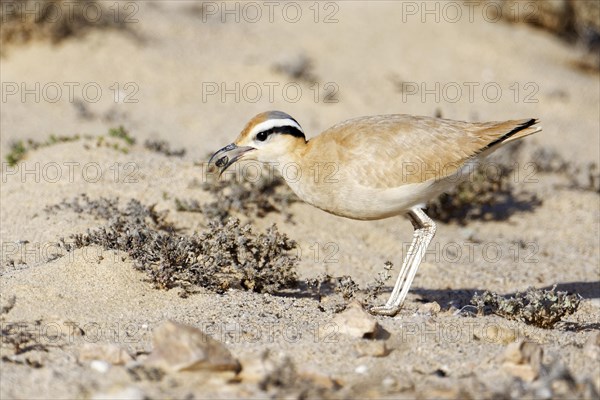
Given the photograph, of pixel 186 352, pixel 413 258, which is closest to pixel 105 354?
pixel 186 352

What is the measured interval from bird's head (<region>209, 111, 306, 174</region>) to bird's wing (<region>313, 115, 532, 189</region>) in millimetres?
243

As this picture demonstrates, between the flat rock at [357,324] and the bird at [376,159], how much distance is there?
1.03 metres

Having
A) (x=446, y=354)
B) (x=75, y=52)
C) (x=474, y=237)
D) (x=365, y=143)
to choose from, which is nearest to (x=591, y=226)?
(x=474, y=237)

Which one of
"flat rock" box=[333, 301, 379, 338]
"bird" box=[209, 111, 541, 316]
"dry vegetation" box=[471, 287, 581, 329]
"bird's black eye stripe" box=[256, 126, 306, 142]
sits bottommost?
"dry vegetation" box=[471, 287, 581, 329]

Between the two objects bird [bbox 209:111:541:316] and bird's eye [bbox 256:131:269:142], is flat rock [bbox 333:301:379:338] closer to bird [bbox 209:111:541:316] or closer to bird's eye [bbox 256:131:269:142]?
bird [bbox 209:111:541:316]

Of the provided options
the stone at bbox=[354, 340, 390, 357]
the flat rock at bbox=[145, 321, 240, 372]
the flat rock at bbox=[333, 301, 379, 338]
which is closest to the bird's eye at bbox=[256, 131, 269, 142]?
the flat rock at bbox=[333, 301, 379, 338]

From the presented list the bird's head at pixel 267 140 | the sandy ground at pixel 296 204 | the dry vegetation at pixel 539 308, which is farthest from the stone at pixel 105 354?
the dry vegetation at pixel 539 308

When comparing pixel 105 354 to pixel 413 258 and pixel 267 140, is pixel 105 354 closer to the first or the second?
pixel 267 140

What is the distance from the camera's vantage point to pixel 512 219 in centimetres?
955

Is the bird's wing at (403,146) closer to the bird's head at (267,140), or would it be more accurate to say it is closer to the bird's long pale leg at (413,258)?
the bird's head at (267,140)

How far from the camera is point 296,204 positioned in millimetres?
8633

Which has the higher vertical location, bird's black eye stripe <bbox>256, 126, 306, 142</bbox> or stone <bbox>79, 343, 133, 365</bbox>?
bird's black eye stripe <bbox>256, 126, 306, 142</bbox>

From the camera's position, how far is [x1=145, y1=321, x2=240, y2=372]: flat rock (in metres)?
4.41

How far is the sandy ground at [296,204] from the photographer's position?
15.8ft
